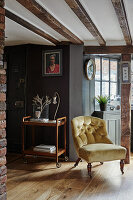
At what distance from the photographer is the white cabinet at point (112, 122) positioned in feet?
14.6

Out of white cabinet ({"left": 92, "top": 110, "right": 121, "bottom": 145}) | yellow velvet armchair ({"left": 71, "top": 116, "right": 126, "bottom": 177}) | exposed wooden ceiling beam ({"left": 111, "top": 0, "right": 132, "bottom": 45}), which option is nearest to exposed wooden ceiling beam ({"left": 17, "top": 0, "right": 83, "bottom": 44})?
exposed wooden ceiling beam ({"left": 111, "top": 0, "right": 132, "bottom": 45})

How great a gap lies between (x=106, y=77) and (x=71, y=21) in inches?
84.2

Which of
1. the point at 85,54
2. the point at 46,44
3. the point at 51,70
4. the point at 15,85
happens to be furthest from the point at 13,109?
the point at 85,54

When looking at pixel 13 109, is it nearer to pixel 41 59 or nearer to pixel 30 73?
pixel 30 73

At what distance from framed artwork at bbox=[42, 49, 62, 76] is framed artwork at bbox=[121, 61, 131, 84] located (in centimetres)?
116

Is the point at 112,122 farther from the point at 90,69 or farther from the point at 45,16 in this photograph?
the point at 45,16

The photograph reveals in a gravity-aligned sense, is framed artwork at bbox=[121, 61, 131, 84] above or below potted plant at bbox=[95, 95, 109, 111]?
above

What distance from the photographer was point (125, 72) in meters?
4.02

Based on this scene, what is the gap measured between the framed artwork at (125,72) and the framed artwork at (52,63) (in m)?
1.16

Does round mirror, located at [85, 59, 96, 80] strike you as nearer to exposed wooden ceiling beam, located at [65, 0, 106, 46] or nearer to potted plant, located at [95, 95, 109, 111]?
potted plant, located at [95, 95, 109, 111]

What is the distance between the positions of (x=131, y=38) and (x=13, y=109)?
2.64m

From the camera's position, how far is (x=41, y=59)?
4246 mm

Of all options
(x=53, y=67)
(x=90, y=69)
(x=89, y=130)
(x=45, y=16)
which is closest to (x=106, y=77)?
(x=90, y=69)

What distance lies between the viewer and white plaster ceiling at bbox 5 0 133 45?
246 centimetres
